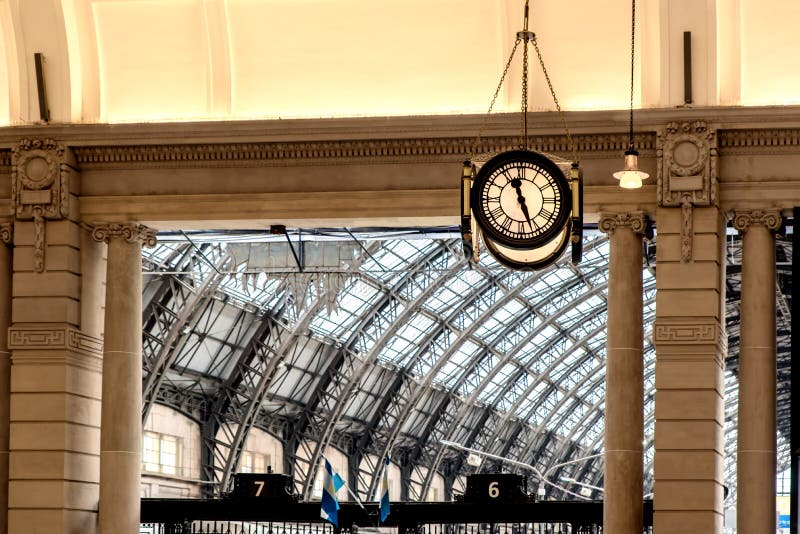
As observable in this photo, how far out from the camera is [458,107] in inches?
754

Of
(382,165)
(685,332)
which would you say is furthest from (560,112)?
(685,332)

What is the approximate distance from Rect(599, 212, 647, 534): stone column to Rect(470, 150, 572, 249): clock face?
5.21m

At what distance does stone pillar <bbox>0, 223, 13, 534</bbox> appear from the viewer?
18.9 meters

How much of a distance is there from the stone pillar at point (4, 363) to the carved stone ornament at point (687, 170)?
932cm

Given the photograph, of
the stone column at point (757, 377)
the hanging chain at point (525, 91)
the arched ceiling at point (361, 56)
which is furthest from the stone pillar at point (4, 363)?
the stone column at point (757, 377)

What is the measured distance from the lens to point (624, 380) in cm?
1817

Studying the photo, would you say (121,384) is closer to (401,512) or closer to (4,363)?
(4,363)

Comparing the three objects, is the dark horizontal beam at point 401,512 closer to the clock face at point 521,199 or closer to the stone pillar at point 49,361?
the stone pillar at point 49,361

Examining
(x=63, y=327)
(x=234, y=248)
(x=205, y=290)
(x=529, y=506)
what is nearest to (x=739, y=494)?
(x=529, y=506)

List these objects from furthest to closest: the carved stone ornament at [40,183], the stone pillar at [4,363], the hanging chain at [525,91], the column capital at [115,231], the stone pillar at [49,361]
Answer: the column capital at [115,231]
the carved stone ornament at [40,183]
the stone pillar at [4,363]
the stone pillar at [49,361]
the hanging chain at [525,91]

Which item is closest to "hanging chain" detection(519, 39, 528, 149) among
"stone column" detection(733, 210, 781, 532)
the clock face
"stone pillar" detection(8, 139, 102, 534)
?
the clock face

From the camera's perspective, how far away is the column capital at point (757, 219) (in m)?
18.0

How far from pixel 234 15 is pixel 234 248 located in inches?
998

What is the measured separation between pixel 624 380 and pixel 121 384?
7110 millimetres
